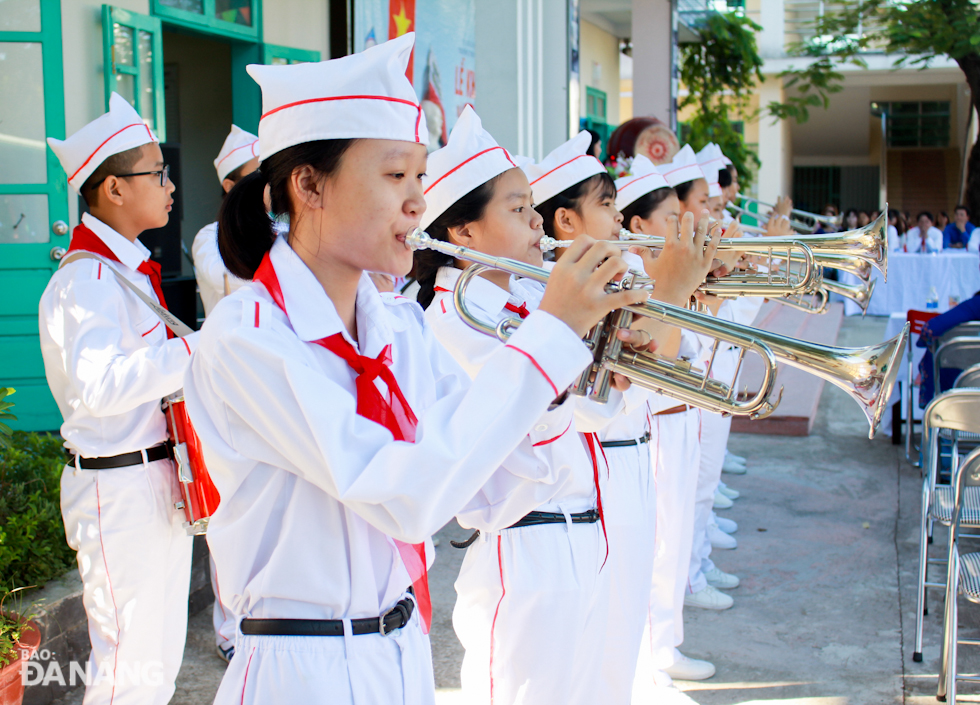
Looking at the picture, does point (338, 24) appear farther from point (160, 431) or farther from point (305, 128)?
point (305, 128)

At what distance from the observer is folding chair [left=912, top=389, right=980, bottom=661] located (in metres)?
3.30

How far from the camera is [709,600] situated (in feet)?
13.9

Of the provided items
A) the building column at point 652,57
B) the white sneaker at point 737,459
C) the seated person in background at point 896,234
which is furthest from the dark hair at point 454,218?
the seated person in background at point 896,234

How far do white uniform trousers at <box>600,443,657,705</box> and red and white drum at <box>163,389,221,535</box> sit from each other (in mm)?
1204

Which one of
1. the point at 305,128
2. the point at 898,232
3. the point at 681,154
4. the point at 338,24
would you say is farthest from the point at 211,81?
the point at 898,232

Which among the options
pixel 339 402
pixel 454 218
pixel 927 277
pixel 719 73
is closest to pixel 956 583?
pixel 454 218

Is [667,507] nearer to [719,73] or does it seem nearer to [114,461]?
[114,461]

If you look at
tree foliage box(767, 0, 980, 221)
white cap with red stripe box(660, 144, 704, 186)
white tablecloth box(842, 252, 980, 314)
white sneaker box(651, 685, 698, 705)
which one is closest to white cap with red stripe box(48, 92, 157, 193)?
white cap with red stripe box(660, 144, 704, 186)

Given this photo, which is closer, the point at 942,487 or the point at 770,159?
the point at 942,487

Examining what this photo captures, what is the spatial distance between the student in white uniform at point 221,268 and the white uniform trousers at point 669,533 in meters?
1.57

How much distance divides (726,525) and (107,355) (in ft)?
12.4

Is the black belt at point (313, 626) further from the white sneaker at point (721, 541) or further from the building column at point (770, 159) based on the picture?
the building column at point (770, 159)

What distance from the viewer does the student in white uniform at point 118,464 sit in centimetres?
262

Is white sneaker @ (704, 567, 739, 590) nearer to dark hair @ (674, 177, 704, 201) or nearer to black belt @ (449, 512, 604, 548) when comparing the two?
dark hair @ (674, 177, 704, 201)
